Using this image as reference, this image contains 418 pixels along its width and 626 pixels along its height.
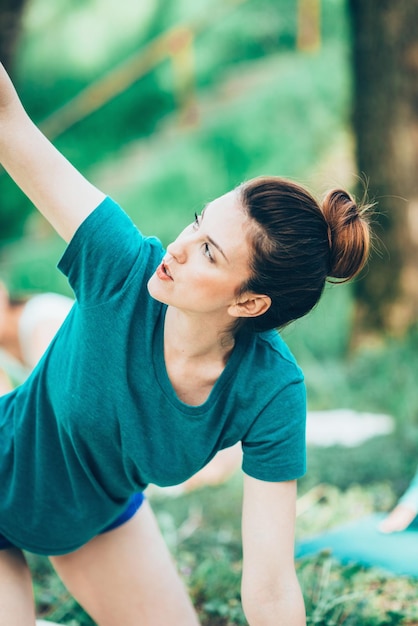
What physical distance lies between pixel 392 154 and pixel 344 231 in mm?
3326

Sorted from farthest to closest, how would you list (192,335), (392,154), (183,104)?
(183,104), (392,154), (192,335)

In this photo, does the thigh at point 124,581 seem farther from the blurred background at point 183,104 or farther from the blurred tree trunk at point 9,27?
the blurred tree trunk at point 9,27

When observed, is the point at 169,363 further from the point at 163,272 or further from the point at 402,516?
the point at 402,516

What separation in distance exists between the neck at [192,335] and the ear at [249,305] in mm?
49

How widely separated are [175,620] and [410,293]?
122 inches

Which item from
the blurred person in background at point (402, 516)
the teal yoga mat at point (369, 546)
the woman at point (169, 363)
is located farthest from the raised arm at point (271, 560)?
the blurred person in background at point (402, 516)

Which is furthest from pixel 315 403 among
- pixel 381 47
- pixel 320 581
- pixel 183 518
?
pixel 381 47

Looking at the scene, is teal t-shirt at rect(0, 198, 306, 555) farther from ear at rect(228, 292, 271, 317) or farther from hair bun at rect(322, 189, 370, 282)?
hair bun at rect(322, 189, 370, 282)

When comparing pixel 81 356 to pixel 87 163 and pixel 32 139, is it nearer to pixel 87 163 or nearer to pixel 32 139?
pixel 32 139

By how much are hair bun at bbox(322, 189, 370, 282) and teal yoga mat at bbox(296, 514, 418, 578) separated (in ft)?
4.13

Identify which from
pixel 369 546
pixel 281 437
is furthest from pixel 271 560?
pixel 369 546

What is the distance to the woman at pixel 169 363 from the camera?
1596 millimetres

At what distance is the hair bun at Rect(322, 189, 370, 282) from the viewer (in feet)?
5.23

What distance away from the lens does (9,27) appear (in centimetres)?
543
